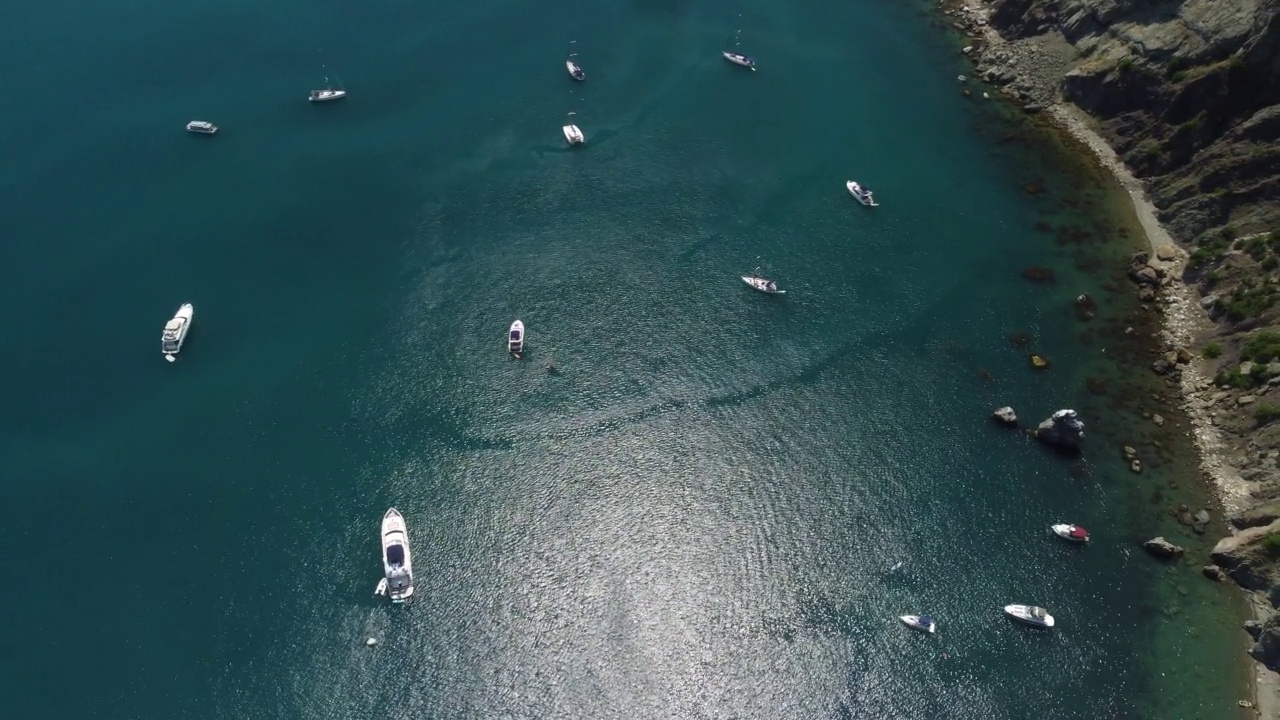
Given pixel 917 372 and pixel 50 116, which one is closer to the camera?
pixel 917 372

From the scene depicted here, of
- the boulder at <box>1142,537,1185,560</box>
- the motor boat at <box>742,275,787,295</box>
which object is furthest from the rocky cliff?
the motor boat at <box>742,275,787,295</box>

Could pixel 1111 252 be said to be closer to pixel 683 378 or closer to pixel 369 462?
pixel 683 378

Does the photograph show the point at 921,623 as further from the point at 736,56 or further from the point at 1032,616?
the point at 736,56

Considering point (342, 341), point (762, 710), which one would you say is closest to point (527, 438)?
point (342, 341)

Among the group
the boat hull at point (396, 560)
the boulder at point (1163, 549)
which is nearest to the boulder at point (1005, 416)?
the boulder at point (1163, 549)

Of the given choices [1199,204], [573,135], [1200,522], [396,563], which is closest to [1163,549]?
[1200,522]

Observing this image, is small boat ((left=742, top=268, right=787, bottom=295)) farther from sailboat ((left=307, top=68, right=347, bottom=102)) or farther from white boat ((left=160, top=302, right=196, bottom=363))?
sailboat ((left=307, top=68, right=347, bottom=102))

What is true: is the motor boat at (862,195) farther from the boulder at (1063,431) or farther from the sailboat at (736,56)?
the boulder at (1063,431)
